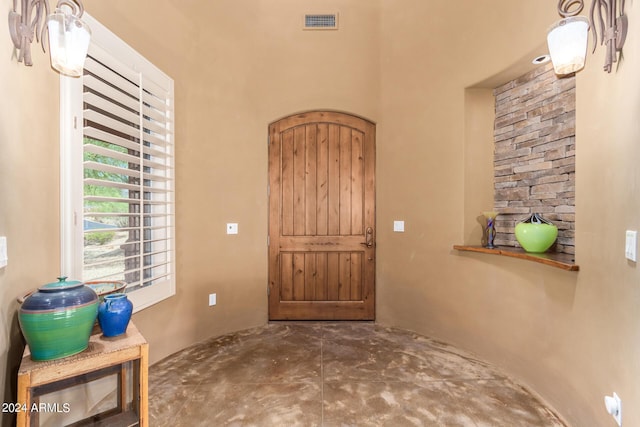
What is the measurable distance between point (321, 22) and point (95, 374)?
3563 millimetres

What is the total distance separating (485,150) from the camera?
111 inches

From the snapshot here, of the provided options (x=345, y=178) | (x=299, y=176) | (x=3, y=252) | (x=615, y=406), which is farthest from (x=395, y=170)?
(x=3, y=252)

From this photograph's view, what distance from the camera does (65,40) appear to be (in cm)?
127

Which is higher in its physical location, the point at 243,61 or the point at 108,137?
the point at 243,61

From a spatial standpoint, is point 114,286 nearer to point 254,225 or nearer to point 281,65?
point 254,225

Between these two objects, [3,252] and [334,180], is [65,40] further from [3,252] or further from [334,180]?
[334,180]

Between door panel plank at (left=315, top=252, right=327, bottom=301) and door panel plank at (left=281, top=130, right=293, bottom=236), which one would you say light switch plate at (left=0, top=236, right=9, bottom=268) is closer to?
door panel plank at (left=281, top=130, right=293, bottom=236)

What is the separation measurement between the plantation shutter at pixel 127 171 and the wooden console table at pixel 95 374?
637 millimetres

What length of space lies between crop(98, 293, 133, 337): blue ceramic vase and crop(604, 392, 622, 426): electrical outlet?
7.47ft

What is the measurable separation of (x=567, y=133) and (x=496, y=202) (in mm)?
779

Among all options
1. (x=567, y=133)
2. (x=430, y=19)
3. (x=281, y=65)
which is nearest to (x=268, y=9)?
(x=281, y=65)

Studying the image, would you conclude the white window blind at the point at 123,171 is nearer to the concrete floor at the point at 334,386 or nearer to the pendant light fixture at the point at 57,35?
the pendant light fixture at the point at 57,35

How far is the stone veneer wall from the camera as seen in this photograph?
7.14 feet

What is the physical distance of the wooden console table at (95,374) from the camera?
114 cm
